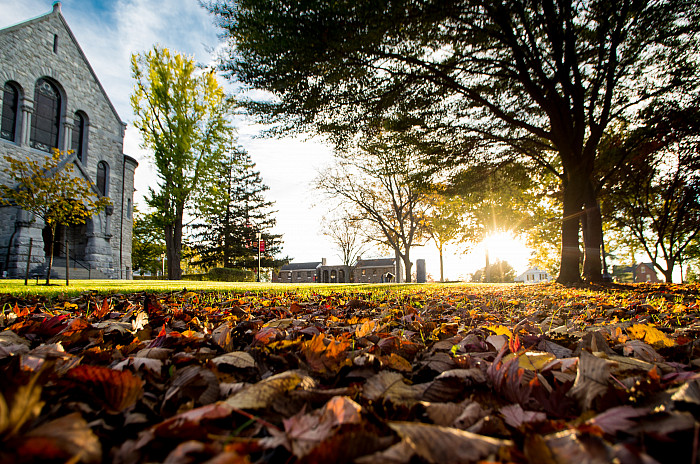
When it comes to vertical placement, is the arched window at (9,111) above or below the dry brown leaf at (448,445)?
above

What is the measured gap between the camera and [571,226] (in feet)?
30.3

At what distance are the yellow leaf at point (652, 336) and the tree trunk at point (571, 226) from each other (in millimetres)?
8768

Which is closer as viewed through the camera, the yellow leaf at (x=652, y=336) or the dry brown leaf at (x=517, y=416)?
the dry brown leaf at (x=517, y=416)

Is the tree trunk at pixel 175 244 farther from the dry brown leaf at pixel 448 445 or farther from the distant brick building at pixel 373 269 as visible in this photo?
the distant brick building at pixel 373 269

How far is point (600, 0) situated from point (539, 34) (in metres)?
1.62

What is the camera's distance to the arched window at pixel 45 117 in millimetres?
16141

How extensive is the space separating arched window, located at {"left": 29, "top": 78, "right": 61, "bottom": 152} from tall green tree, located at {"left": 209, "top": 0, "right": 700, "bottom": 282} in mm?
16023

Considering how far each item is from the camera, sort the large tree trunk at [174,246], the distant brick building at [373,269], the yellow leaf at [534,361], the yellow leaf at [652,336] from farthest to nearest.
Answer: the distant brick building at [373,269] < the large tree trunk at [174,246] < the yellow leaf at [652,336] < the yellow leaf at [534,361]

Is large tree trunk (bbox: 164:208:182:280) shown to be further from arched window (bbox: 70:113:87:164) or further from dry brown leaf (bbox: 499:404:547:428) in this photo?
dry brown leaf (bbox: 499:404:547:428)

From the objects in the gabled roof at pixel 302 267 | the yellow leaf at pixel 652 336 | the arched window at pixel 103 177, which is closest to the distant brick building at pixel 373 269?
the gabled roof at pixel 302 267

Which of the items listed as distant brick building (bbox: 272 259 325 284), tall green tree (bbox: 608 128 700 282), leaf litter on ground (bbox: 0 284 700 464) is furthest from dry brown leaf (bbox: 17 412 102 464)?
distant brick building (bbox: 272 259 325 284)

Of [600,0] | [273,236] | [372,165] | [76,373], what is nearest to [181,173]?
[372,165]

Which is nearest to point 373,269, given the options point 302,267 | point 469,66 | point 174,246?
point 302,267

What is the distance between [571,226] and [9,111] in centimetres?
2348
